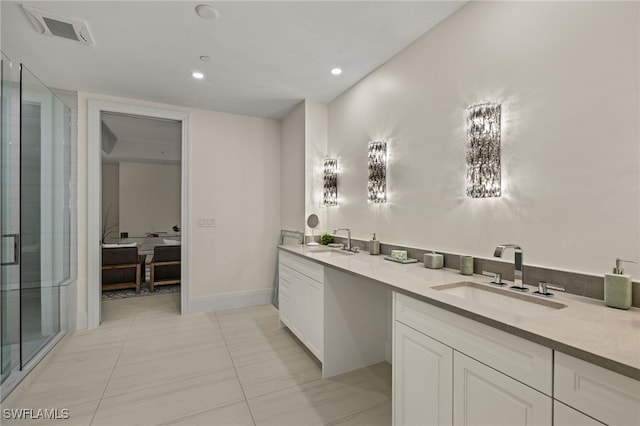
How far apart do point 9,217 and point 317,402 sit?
2.58m

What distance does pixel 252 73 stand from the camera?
283 cm

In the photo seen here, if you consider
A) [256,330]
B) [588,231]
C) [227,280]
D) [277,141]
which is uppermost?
[277,141]

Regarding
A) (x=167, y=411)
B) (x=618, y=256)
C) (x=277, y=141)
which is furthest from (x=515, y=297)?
(x=277, y=141)

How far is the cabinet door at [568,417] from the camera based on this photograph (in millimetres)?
818

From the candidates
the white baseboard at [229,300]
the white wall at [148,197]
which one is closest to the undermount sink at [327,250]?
the white baseboard at [229,300]

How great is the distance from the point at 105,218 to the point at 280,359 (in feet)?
23.5

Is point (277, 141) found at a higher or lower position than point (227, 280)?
higher

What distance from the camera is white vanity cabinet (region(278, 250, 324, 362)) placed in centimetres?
233

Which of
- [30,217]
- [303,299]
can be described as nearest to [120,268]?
[30,217]

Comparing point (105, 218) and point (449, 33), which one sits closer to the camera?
point (449, 33)

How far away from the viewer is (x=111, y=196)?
7.62 metres

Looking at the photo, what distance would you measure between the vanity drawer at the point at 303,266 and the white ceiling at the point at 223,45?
175 centimetres

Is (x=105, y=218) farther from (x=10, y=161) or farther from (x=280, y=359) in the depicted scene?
(x=280, y=359)

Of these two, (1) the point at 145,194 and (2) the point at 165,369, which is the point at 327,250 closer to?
(2) the point at 165,369
